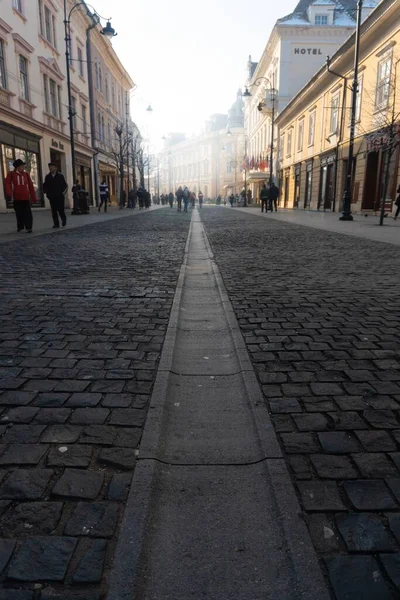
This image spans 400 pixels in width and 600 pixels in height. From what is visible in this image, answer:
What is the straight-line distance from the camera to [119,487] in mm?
1712

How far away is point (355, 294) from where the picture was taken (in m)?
4.92

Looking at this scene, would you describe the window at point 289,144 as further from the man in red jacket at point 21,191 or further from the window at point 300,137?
the man in red jacket at point 21,191

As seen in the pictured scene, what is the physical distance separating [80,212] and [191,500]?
78.4ft

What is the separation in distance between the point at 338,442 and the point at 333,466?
0.64 ft

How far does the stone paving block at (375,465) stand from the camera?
1802mm

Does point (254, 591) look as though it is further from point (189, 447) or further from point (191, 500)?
point (189, 447)

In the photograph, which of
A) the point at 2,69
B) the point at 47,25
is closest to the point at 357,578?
the point at 2,69

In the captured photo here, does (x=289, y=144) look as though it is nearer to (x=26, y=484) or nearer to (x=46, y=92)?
(x=46, y=92)

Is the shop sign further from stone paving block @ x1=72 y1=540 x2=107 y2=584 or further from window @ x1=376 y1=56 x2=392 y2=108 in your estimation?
stone paving block @ x1=72 y1=540 x2=107 y2=584

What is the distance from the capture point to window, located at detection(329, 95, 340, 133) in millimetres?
27406

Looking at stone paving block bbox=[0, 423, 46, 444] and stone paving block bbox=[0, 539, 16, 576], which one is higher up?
stone paving block bbox=[0, 539, 16, 576]

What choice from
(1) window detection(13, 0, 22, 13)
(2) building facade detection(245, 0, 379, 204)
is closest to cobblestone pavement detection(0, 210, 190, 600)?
(1) window detection(13, 0, 22, 13)

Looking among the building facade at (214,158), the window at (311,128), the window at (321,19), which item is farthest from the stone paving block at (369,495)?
the building facade at (214,158)

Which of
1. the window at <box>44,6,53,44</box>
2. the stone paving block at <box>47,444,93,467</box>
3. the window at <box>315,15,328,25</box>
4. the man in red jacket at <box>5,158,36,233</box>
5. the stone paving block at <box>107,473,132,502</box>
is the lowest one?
the stone paving block at <box>47,444,93,467</box>
